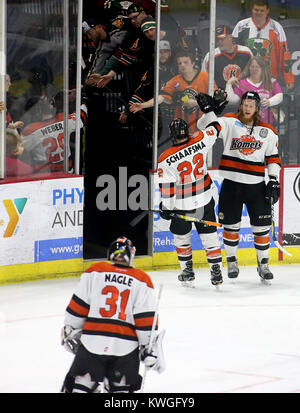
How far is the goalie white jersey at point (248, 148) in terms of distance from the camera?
24.8 ft

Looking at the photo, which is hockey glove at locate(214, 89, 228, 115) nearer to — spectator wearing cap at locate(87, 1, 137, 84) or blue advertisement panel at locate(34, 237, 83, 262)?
spectator wearing cap at locate(87, 1, 137, 84)

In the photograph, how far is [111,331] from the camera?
12.6ft

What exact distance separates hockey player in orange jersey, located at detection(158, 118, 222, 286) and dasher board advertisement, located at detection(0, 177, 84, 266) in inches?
32.9

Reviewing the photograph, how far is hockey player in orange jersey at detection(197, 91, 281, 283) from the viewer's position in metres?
7.54

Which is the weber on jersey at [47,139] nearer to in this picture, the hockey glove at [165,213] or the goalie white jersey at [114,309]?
the hockey glove at [165,213]

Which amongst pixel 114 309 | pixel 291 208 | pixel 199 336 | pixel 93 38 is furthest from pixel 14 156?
pixel 114 309

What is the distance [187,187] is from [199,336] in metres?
1.75

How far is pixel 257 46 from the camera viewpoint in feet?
28.6

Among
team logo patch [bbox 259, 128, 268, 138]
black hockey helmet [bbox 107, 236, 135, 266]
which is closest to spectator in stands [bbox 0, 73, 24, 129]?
team logo patch [bbox 259, 128, 268, 138]

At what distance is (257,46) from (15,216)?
2.87 metres

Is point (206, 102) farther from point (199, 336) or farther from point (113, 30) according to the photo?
point (199, 336)

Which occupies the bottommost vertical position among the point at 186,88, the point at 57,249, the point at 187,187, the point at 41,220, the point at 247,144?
the point at 57,249
